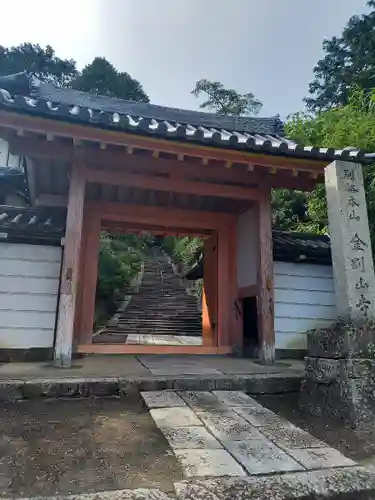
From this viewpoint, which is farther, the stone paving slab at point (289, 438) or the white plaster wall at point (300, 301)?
the white plaster wall at point (300, 301)

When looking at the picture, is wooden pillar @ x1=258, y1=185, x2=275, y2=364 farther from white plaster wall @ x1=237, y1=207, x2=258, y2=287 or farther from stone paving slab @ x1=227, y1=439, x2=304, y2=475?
stone paving slab @ x1=227, y1=439, x2=304, y2=475

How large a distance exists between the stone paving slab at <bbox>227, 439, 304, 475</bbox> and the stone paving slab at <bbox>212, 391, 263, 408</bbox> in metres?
0.83

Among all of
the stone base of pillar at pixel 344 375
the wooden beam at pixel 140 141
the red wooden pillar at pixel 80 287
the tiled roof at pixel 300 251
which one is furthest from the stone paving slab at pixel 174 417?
the tiled roof at pixel 300 251

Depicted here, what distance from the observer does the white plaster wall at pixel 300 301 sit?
589 centimetres

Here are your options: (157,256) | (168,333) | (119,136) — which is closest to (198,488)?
(119,136)

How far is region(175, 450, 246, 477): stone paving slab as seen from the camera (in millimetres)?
1842

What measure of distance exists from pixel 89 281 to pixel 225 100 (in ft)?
92.6

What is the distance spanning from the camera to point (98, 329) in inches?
520

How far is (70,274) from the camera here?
4.50 m

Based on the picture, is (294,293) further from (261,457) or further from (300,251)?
(261,457)

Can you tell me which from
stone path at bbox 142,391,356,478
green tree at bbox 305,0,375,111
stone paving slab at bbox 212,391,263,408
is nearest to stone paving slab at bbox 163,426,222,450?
stone path at bbox 142,391,356,478

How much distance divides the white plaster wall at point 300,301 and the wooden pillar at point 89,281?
10.6 feet

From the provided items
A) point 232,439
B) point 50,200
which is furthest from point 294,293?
point 50,200

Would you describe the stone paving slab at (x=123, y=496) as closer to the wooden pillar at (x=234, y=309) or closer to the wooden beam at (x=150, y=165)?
the wooden beam at (x=150, y=165)
